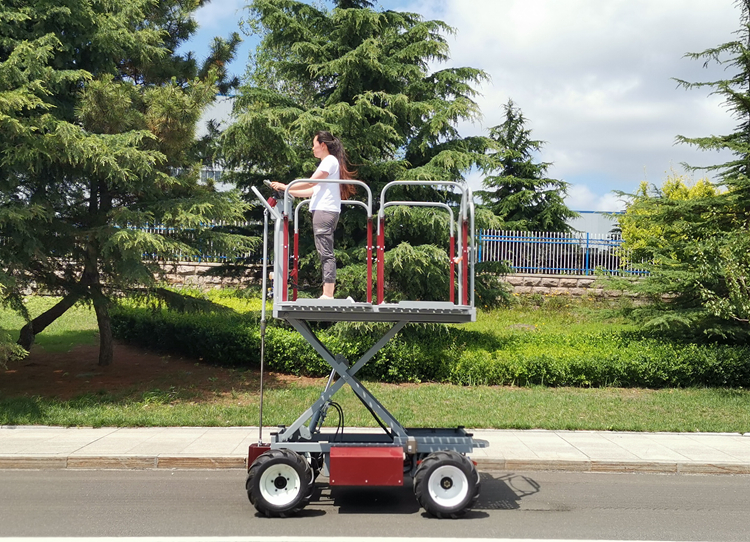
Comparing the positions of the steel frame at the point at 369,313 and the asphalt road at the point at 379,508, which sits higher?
the steel frame at the point at 369,313

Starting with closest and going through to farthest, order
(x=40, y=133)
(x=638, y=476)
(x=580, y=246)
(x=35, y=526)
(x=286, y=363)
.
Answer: (x=35, y=526) < (x=638, y=476) < (x=40, y=133) < (x=286, y=363) < (x=580, y=246)

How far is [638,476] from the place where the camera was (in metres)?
7.87

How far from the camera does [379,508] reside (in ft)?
21.1

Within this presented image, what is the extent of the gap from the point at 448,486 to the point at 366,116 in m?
9.52

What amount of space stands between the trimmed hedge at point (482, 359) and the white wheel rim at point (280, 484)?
654 centimetres

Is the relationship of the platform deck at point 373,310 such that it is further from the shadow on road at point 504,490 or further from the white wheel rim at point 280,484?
the shadow on road at point 504,490

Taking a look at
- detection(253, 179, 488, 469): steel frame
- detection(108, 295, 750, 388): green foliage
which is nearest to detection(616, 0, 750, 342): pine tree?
detection(108, 295, 750, 388): green foliage

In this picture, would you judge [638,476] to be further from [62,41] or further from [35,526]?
[62,41]

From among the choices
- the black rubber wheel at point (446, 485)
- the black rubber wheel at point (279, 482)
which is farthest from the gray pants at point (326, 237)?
the black rubber wheel at point (446, 485)

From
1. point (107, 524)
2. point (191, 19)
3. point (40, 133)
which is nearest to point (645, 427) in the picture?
point (107, 524)

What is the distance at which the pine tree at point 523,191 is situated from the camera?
88.9 feet

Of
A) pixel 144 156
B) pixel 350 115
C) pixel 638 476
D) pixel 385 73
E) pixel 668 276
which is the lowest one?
pixel 638 476

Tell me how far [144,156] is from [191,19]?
5556mm

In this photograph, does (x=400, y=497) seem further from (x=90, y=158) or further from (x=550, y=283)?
(x=550, y=283)
